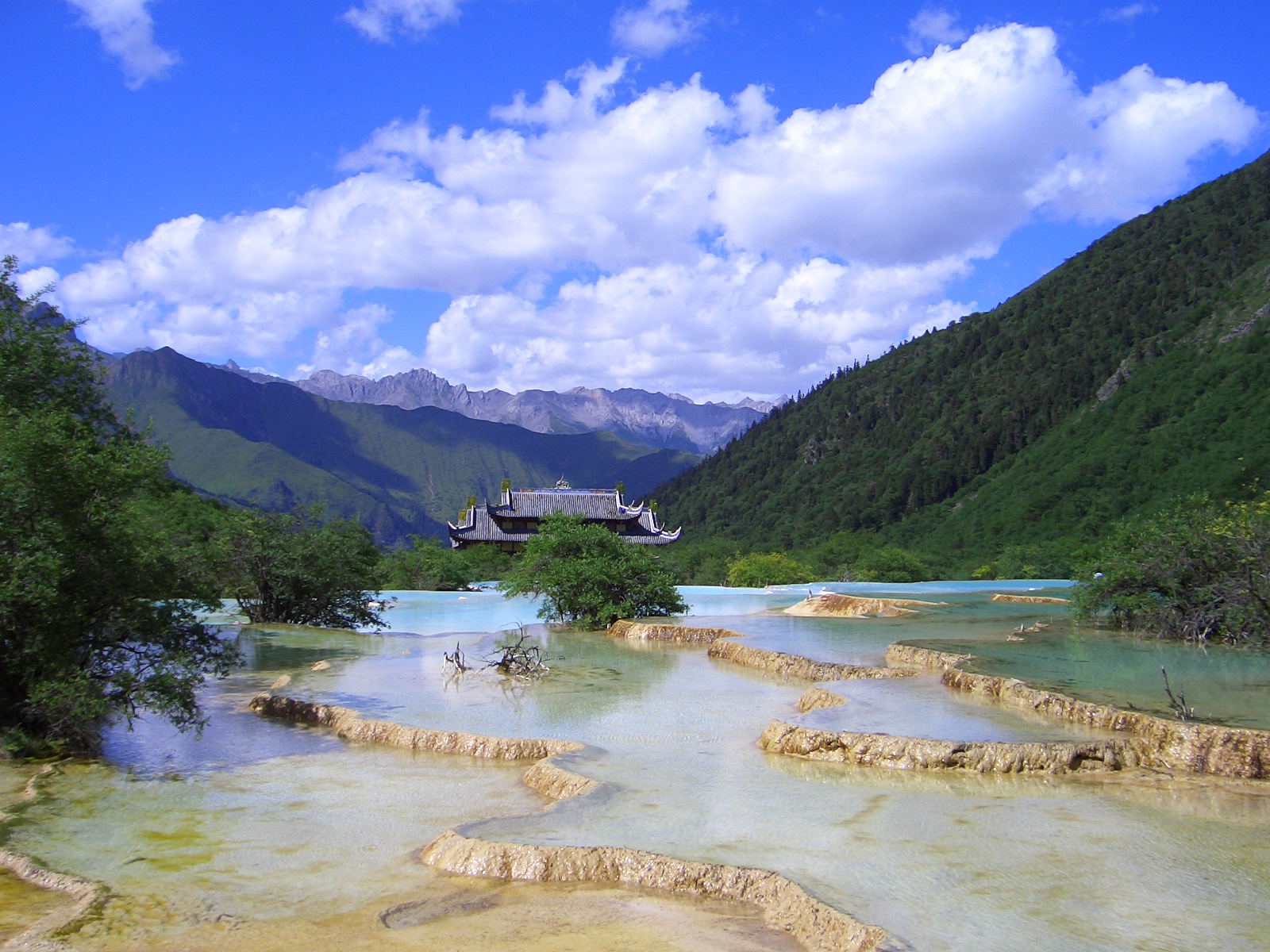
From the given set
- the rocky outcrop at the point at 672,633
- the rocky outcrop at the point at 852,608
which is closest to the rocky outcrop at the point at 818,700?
the rocky outcrop at the point at 672,633

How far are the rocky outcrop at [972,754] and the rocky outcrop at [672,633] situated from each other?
9.67 meters

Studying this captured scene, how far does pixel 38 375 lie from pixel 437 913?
988 centimetres

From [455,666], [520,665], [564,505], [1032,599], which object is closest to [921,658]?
[520,665]

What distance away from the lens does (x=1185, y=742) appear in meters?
9.54

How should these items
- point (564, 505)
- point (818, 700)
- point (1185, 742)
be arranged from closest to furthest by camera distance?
point (1185, 742) → point (818, 700) → point (564, 505)

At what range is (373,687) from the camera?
14664mm

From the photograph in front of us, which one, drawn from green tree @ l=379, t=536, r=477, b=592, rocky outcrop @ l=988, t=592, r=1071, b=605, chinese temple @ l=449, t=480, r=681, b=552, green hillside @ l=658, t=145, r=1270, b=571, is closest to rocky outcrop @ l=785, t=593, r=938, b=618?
rocky outcrop @ l=988, t=592, r=1071, b=605

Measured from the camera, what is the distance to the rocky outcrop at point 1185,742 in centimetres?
922

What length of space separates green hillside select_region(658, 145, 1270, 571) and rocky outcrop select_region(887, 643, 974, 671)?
109ft

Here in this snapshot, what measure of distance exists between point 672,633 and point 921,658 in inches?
251

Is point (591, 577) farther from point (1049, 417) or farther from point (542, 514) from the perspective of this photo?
point (1049, 417)

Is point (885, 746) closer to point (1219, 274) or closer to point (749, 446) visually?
point (1219, 274)

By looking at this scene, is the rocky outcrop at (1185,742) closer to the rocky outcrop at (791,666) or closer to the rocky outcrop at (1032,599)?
the rocky outcrop at (791,666)

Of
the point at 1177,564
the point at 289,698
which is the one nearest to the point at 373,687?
the point at 289,698
